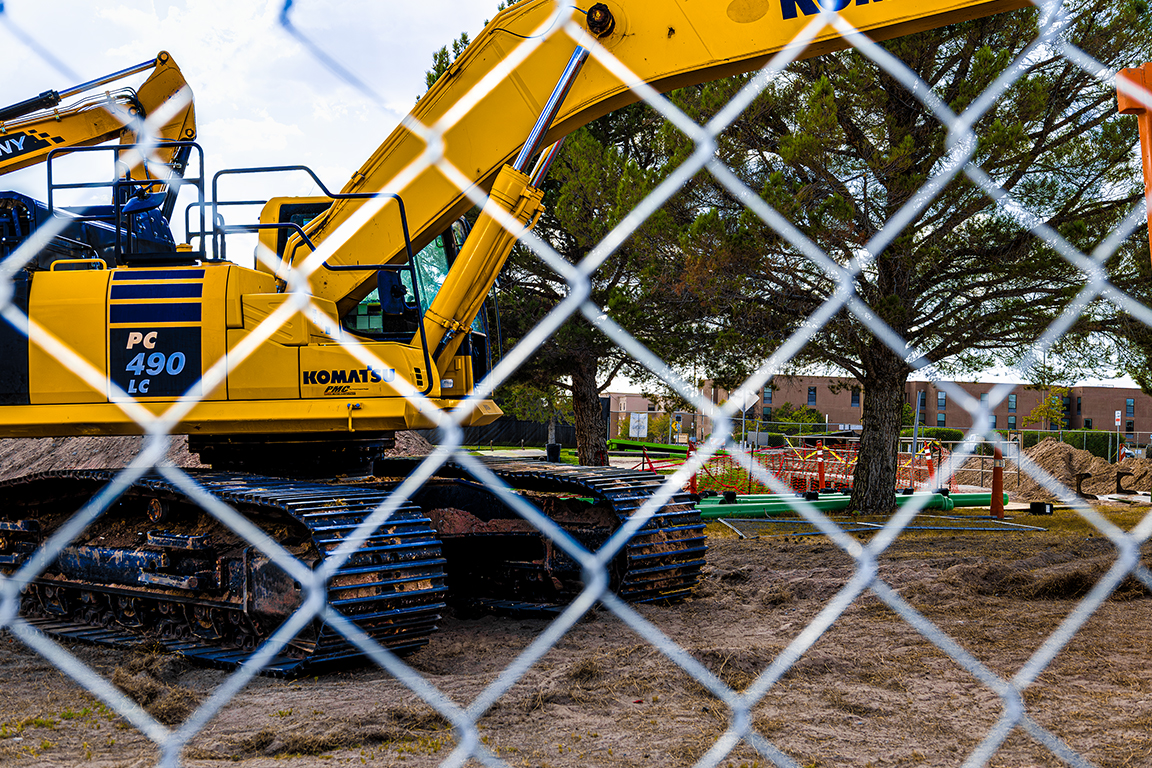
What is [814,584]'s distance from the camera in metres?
7.40

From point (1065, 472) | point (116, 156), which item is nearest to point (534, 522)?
point (116, 156)

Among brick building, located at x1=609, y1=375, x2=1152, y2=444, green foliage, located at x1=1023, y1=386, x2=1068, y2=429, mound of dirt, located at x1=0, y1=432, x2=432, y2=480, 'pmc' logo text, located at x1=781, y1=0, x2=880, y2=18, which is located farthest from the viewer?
mound of dirt, located at x1=0, y1=432, x2=432, y2=480

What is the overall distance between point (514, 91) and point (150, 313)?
242cm

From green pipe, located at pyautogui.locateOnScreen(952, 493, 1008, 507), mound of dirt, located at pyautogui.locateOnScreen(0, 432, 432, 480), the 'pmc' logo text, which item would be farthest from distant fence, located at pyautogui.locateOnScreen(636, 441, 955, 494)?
the 'pmc' logo text

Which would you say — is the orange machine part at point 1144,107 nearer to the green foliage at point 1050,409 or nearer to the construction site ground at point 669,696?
the construction site ground at point 669,696

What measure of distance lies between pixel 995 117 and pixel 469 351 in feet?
24.5

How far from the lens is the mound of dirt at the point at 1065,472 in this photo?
19766 mm

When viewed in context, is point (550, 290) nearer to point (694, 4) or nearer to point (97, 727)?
point (694, 4)

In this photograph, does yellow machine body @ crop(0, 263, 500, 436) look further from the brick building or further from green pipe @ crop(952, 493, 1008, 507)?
green pipe @ crop(952, 493, 1008, 507)

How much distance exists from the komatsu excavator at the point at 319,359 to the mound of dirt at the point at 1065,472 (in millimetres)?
15734

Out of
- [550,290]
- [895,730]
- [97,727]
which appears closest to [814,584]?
[895,730]

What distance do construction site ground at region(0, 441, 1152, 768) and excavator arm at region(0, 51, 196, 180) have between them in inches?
154

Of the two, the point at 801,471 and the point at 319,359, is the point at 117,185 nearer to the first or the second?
the point at 319,359

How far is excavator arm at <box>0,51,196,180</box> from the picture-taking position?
721 centimetres
